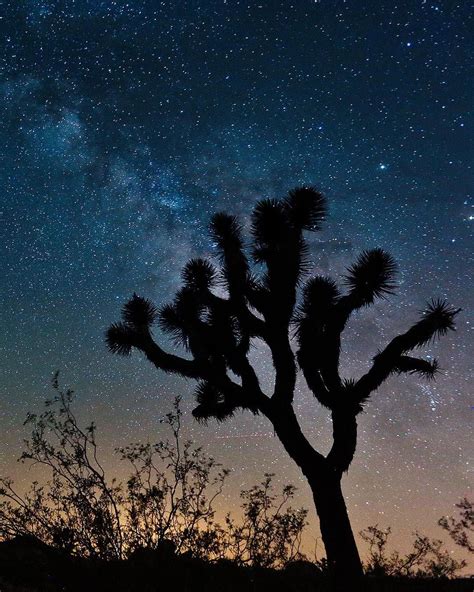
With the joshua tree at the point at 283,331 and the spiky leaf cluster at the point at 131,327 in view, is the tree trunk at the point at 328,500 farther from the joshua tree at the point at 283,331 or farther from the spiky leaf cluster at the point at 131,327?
the spiky leaf cluster at the point at 131,327

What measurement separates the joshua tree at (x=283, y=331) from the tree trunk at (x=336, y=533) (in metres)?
0.03

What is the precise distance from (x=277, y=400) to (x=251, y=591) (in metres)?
3.53

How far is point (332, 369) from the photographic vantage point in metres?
8.75

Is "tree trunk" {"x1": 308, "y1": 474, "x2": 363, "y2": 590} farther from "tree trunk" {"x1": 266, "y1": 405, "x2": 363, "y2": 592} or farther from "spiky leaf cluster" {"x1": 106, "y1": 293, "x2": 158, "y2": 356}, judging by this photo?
"spiky leaf cluster" {"x1": 106, "y1": 293, "x2": 158, "y2": 356}

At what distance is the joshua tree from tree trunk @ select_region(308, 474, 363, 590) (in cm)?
3

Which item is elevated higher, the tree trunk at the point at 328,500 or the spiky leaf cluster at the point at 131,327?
the spiky leaf cluster at the point at 131,327

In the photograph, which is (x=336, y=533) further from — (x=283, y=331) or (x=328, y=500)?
(x=283, y=331)

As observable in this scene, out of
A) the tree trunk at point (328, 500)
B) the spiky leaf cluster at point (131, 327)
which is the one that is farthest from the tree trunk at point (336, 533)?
the spiky leaf cluster at point (131, 327)

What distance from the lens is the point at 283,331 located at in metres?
8.67

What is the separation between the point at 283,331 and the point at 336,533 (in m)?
3.40

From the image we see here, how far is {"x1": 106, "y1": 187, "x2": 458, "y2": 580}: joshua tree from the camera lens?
322 inches

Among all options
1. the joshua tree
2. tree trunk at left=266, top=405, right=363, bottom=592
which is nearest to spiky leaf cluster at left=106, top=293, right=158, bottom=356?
the joshua tree

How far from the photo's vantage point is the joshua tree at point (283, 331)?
26.8 ft

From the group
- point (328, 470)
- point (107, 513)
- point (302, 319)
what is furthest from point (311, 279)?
point (107, 513)
